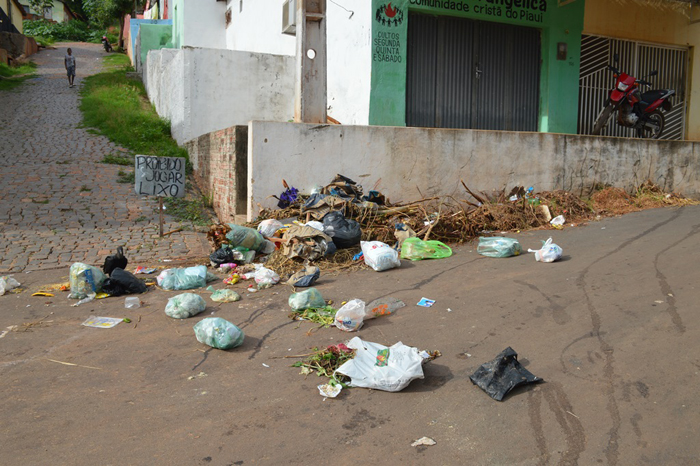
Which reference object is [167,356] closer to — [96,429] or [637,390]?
[96,429]

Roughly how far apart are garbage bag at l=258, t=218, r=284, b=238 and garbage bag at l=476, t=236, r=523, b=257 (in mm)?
2615

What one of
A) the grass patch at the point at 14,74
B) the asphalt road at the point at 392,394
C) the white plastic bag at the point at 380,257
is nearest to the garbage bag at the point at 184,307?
the asphalt road at the point at 392,394

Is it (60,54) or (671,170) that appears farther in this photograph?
(60,54)

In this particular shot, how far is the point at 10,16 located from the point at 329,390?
3838 centimetres

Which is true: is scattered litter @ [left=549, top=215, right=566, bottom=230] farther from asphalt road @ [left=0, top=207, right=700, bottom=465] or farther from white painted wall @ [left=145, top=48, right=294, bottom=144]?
white painted wall @ [left=145, top=48, right=294, bottom=144]

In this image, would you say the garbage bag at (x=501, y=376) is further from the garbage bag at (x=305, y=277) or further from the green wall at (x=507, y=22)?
the green wall at (x=507, y=22)

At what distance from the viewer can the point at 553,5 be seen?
1058 cm

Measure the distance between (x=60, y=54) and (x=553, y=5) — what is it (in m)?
30.1

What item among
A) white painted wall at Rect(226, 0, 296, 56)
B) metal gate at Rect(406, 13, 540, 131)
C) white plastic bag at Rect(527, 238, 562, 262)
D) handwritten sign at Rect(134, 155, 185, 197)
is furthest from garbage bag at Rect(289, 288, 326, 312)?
white painted wall at Rect(226, 0, 296, 56)

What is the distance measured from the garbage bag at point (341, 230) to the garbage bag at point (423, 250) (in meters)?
0.61

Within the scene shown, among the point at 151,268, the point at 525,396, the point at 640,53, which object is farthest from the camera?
the point at 640,53

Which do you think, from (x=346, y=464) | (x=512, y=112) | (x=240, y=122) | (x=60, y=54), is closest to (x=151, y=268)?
(x=346, y=464)

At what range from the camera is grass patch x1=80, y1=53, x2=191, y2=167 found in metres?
12.6

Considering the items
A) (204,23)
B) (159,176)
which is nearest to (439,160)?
(159,176)
